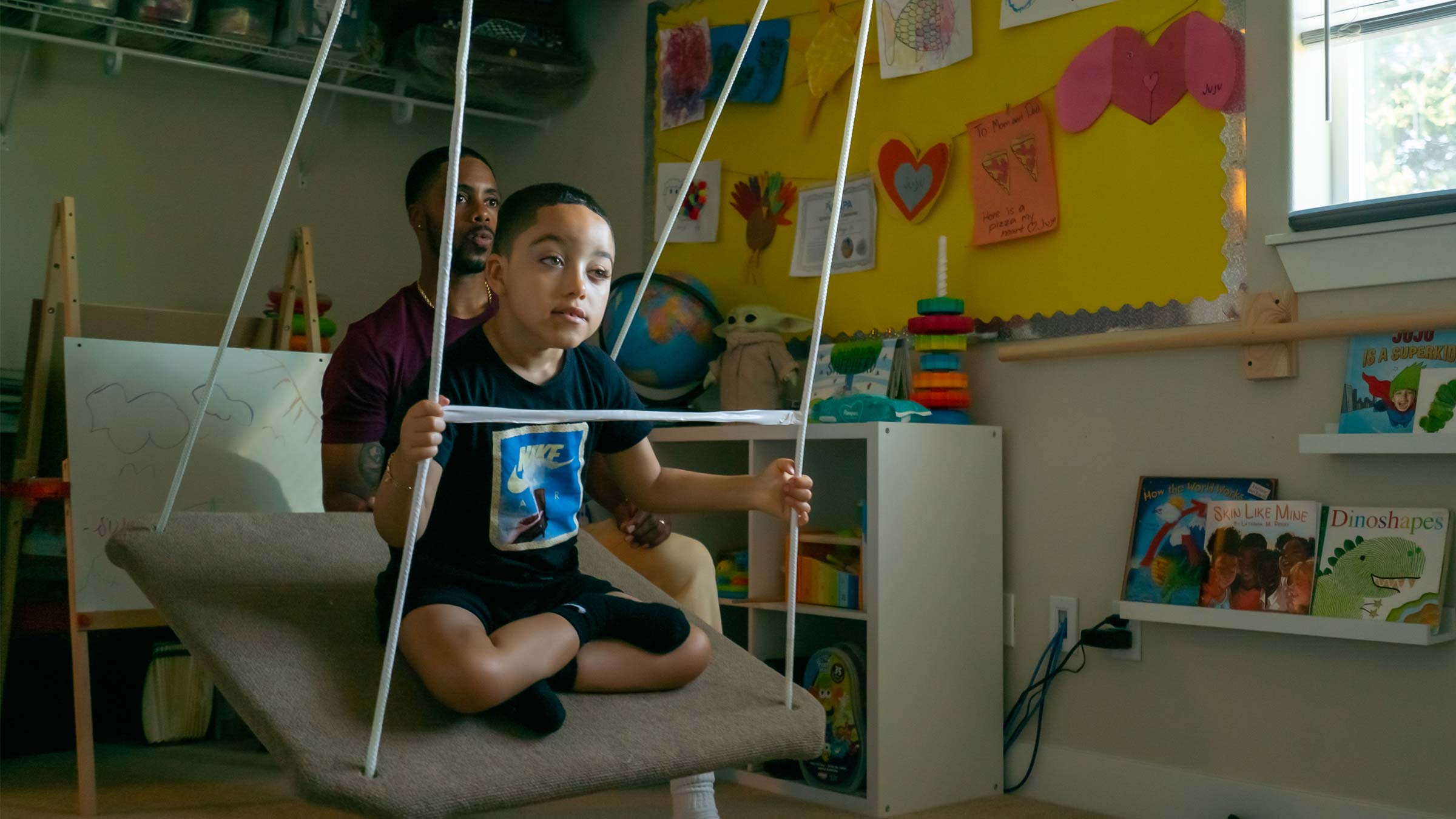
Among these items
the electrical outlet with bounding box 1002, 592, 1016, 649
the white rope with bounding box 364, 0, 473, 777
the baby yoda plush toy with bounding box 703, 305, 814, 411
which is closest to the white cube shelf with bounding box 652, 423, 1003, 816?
the electrical outlet with bounding box 1002, 592, 1016, 649

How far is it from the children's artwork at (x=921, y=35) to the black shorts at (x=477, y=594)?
1.59 m

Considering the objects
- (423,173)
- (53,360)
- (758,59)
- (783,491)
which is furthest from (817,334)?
(53,360)

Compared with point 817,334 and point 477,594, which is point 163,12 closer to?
point 477,594

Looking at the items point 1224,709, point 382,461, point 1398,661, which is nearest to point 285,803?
point 382,461

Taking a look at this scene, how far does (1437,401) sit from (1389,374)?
8cm

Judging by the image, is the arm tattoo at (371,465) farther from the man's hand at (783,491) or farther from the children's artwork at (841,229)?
the children's artwork at (841,229)

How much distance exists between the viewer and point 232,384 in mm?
2367

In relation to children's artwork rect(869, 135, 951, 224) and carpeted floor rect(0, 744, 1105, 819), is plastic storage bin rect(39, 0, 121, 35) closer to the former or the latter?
carpeted floor rect(0, 744, 1105, 819)

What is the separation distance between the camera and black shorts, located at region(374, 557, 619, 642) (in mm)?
1271

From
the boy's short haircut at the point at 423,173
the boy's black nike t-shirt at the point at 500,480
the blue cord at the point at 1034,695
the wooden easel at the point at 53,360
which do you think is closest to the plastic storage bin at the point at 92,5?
the wooden easel at the point at 53,360

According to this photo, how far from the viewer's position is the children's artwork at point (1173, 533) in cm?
206

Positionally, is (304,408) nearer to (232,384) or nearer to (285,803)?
(232,384)

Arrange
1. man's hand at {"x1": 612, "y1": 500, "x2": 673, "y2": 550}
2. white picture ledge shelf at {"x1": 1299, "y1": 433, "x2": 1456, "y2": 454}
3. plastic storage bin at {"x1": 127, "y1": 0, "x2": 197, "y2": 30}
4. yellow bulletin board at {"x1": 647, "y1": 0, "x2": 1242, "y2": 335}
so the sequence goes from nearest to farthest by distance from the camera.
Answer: white picture ledge shelf at {"x1": 1299, "y1": 433, "x2": 1456, "y2": 454}
man's hand at {"x1": 612, "y1": 500, "x2": 673, "y2": 550}
yellow bulletin board at {"x1": 647, "y1": 0, "x2": 1242, "y2": 335}
plastic storage bin at {"x1": 127, "y1": 0, "x2": 197, "y2": 30}

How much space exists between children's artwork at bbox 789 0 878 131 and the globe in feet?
1.62
